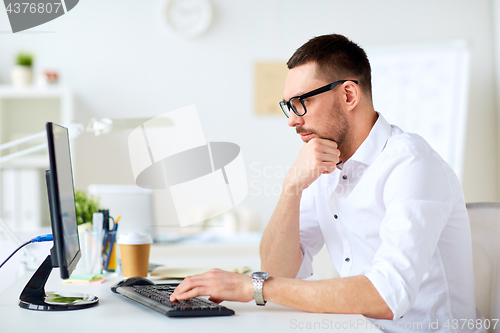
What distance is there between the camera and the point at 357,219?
1.23m

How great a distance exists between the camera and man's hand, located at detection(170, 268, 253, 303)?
952 mm

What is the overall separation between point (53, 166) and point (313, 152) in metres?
0.68

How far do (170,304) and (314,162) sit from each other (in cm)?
55

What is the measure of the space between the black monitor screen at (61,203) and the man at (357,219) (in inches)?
9.7

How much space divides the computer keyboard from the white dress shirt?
0.32 metres

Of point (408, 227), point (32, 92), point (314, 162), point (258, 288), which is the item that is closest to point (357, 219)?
point (314, 162)

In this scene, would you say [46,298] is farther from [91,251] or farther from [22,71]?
[22,71]

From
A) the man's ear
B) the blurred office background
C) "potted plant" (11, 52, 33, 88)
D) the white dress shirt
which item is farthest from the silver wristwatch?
"potted plant" (11, 52, 33, 88)

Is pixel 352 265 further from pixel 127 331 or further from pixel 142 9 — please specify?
pixel 142 9

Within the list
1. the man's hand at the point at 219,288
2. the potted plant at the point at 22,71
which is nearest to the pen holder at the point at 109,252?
the man's hand at the point at 219,288

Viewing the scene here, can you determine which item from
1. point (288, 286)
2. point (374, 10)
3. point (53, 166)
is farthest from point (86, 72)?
point (288, 286)

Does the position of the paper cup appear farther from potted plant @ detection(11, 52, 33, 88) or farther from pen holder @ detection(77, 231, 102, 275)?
potted plant @ detection(11, 52, 33, 88)

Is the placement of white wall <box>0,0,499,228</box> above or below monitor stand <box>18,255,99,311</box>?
above

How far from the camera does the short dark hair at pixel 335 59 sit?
1.31 meters
